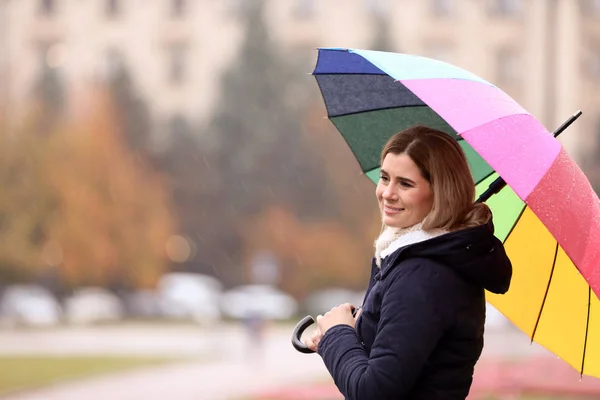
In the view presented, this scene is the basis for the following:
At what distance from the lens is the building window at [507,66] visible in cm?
3628

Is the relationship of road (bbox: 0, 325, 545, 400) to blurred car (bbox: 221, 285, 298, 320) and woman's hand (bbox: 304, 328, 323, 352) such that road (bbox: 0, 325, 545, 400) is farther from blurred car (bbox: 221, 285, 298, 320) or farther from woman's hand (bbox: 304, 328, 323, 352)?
woman's hand (bbox: 304, 328, 323, 352)

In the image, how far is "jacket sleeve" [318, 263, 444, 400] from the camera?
6.23ft

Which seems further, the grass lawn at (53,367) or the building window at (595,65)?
the building window at (595,65)

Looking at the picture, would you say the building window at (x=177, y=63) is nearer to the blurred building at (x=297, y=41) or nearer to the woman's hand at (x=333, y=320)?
the blurred building at (x=297, y=41)

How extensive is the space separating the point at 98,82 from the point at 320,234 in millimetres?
→ 9927

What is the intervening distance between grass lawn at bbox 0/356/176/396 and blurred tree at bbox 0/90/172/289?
1348 centimetres

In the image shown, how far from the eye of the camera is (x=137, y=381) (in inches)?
584

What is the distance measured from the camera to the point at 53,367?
15852 mm

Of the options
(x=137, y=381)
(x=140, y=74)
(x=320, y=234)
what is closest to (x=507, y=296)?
(x=137, y=381)

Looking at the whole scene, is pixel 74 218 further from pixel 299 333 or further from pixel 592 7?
pixel 299 333

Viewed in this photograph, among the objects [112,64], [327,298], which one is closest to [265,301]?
[327,298]

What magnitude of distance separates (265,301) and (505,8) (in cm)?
1497

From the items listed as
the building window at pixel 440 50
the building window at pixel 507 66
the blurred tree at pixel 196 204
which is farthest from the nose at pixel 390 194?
the building window at pixel 440 50

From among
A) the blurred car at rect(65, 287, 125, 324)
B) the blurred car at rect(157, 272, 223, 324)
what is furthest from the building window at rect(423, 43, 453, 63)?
the blurred car at rect(65, 287, 125, 324)
